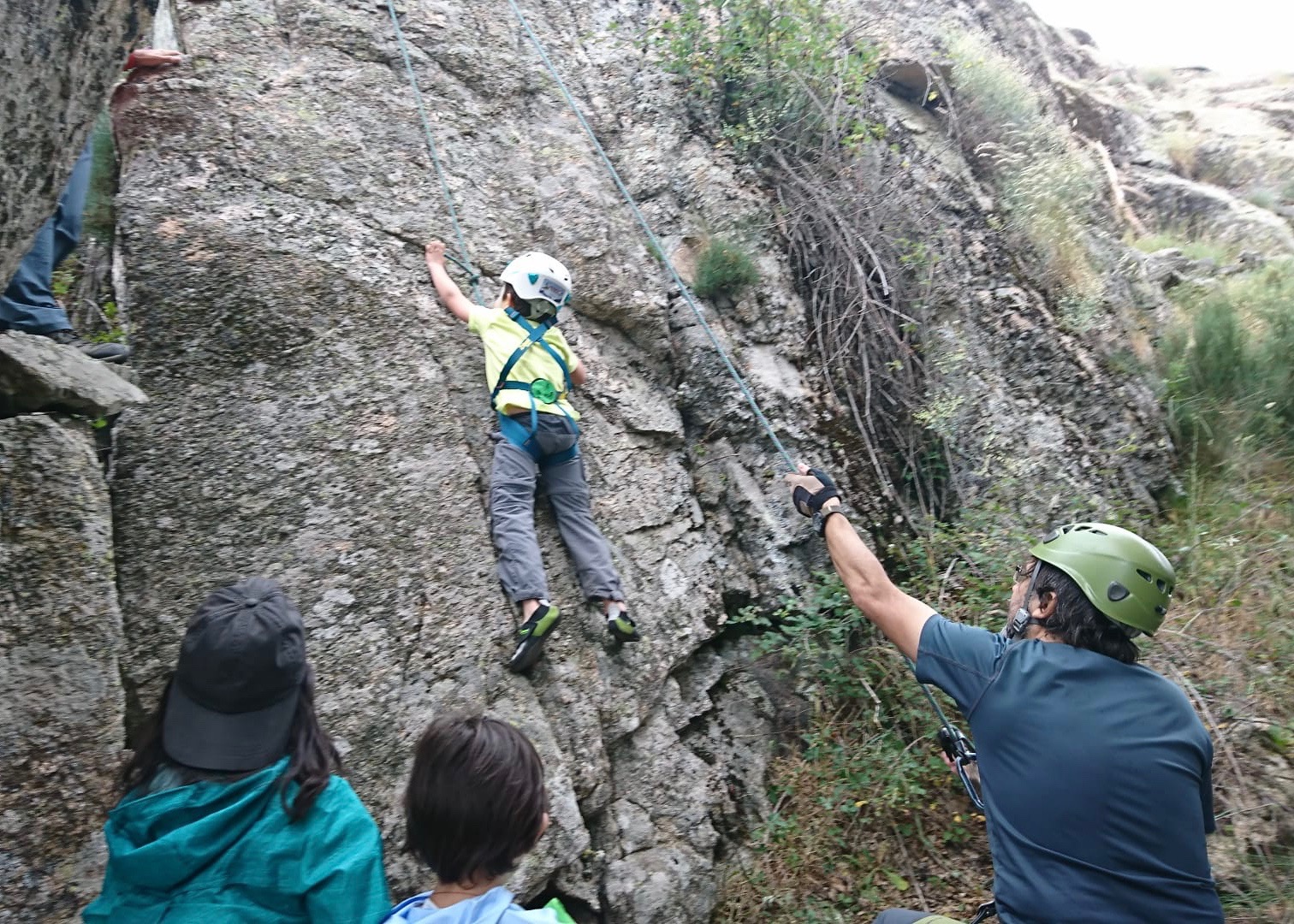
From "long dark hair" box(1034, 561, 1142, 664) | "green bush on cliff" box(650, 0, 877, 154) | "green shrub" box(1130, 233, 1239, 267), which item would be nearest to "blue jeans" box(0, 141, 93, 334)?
"long dark hair" box(1034, 561, 1142, 664)

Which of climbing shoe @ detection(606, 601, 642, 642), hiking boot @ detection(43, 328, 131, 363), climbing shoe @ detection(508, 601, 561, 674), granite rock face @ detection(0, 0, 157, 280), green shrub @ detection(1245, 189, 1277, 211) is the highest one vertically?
granite rock face @ detection(0, 0, 157, 280)

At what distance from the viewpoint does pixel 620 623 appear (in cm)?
402

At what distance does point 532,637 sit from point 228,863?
194 centimetres

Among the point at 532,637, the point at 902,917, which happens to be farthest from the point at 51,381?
the point at 902,917

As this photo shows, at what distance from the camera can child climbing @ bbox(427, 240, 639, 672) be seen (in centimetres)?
391

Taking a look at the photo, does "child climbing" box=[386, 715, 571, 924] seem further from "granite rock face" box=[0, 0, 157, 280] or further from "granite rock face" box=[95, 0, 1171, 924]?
"granite rock face" box=[0, 0, 157, 280]

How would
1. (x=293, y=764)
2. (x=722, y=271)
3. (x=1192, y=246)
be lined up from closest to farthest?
(x=293, y=764), (x=722, y=271), (x=1192, y=246)

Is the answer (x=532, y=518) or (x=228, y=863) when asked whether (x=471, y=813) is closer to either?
(x=228, y=863)

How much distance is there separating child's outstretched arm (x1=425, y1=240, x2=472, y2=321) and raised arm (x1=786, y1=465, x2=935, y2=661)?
2.26 m

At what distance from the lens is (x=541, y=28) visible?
6801 millimetres

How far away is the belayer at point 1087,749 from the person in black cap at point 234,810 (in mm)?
1693

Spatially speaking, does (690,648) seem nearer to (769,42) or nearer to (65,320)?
(65,320)

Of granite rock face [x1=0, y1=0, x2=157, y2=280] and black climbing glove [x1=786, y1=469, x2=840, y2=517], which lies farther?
black climbing glove [x1=786, y1=469, x2=840, y2=517]

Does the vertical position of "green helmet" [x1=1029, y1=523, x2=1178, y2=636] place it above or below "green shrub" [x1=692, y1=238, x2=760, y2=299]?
above
